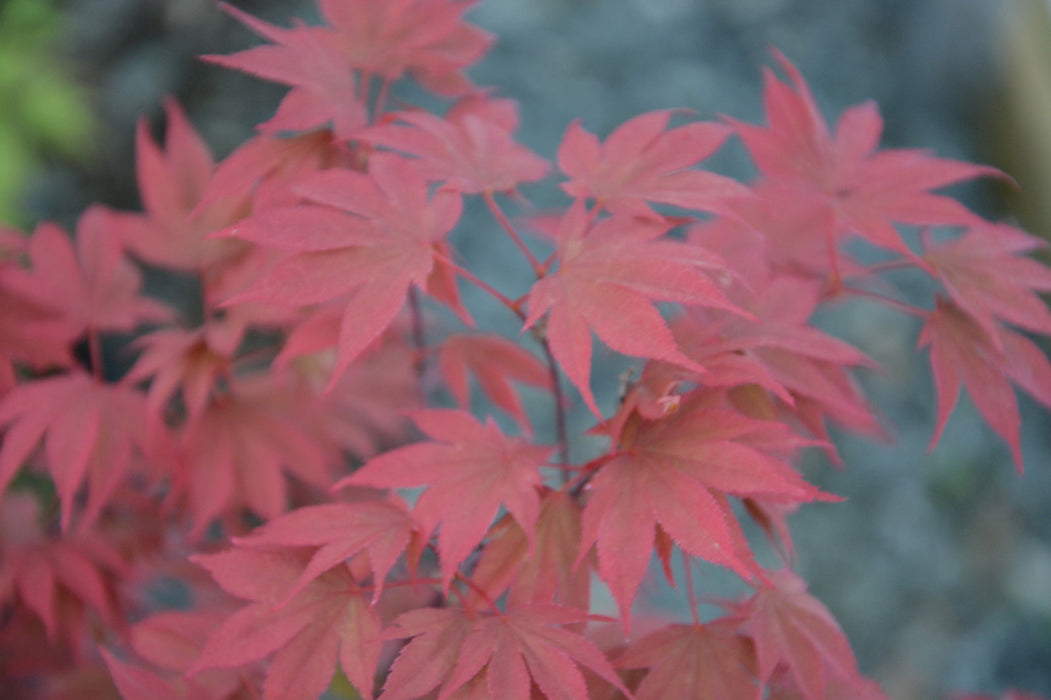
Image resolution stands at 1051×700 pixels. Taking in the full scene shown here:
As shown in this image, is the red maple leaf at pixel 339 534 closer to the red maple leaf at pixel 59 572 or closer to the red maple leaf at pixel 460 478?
the red maple leaf at pixel 460 478

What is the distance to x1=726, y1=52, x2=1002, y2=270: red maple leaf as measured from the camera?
2.31 ft

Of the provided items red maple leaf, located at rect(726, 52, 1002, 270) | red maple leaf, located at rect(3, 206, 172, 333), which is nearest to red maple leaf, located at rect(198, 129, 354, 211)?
red maple leaf, located at rect(3, 206, 172, 333)

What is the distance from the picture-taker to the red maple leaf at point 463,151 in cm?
66

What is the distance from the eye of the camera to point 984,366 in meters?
0.68

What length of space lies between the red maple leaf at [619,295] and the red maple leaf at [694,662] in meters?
0.20

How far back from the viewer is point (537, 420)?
2.09 meters

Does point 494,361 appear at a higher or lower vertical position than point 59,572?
higher

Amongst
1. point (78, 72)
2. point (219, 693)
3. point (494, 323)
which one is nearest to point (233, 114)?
point (78, 72)

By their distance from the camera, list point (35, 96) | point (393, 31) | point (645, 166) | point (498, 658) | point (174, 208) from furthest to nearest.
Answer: point (35, 96), point (174, 208), point (393, 31), point (645, 166), point (498, 658)

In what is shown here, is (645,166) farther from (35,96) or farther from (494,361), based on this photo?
(35,96)

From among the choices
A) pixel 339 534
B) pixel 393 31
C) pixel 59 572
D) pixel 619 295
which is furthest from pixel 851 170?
pixel 59 572

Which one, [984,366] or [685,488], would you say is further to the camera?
[984,366]

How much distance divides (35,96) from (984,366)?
6.78ft

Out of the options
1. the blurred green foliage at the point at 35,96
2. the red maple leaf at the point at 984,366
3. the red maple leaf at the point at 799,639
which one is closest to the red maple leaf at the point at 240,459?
the red maple leaf at the point at 799,639
